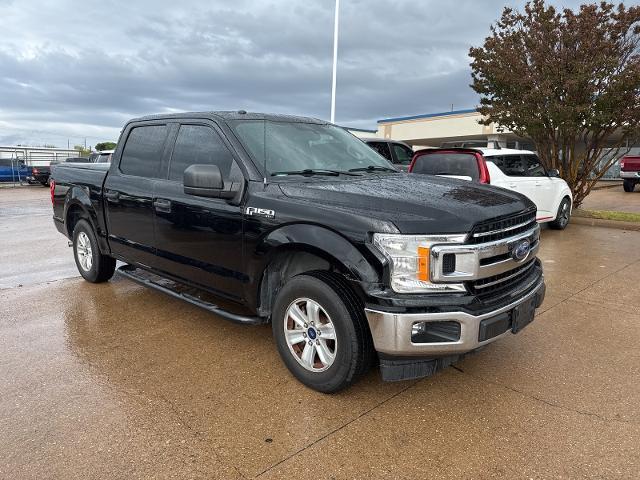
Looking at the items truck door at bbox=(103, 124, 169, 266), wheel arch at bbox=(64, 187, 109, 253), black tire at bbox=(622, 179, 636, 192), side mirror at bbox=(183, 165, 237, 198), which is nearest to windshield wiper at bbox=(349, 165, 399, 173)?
side mirror at bbox=(183, 165, 237, 198)

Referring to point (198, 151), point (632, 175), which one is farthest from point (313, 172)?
point (632, 175)

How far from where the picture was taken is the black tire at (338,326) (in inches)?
117

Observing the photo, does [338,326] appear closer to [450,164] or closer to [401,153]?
[450,164]

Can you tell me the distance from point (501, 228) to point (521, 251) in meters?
0.30

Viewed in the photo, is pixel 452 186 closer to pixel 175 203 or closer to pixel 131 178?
pixel 175 203

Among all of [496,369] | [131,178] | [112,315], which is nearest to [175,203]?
[131,178]

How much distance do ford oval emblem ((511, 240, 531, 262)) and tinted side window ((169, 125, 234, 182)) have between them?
210 cm

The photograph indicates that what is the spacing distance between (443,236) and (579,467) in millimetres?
1359

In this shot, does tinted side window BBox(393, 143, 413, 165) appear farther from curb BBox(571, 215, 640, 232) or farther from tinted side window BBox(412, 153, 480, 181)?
curb BBox(571, 215, 640, 232)

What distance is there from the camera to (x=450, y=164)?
848 centimetres

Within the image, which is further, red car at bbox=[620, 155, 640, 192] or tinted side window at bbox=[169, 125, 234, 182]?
red car at bbox=[620, 155, 640, 192]

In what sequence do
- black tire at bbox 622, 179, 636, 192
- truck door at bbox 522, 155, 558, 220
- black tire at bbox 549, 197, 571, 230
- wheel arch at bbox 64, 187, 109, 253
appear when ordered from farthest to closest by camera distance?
black tire at bbox 622, 179, 636, 192, black tire at bbox 549, 197, 571, 230, truck door at bbox 522, 155, 558, 220, wheel arch at bbox 64, 187, 109, 253

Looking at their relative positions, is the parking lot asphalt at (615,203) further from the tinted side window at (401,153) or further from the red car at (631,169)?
the tinted side window at (401,153)

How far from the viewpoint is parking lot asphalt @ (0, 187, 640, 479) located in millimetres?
2568
